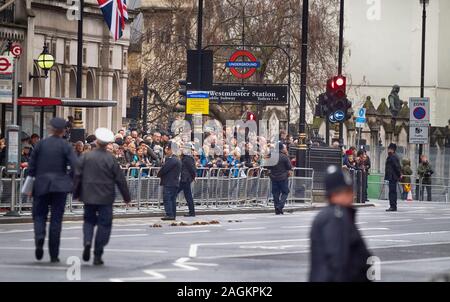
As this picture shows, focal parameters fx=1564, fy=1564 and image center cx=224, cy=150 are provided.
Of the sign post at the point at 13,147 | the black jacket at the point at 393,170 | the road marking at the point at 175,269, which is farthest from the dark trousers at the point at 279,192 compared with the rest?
the road marking at the point at 175,269

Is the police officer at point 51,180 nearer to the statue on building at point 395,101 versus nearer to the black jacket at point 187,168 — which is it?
the black jacket at point 187,168

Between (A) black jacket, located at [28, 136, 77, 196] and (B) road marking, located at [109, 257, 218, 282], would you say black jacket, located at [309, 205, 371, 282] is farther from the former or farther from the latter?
(A) black jacket, located at [28, 136, 77, 196]

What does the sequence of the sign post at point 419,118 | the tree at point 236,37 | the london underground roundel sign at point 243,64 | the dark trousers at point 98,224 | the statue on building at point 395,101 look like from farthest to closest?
the statue on building at point 395,101 → the tree at point 236,37 → the sign post at point 419,118 → the london underground roundel sign at point 243,64 → the dark trousers at point 98,224

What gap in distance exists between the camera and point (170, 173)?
1297 inches

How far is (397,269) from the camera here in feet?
65.6

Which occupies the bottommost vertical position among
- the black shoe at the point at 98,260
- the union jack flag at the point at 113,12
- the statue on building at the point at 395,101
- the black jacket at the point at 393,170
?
the black shoe at the point at 98,260

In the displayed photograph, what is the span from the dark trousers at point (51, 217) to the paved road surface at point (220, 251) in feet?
0.96

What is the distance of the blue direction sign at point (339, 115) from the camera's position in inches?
1807

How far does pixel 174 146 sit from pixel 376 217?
648cm

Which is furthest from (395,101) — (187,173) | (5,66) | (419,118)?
(5,66)

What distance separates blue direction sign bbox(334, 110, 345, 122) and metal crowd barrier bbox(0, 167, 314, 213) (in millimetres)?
2959

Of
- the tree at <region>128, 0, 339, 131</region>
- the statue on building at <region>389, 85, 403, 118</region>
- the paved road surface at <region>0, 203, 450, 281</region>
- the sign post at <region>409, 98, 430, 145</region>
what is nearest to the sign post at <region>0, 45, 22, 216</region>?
the paved road surface at <region>0, 203, 450, 281</region>
